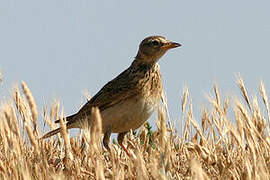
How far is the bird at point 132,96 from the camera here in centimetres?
767

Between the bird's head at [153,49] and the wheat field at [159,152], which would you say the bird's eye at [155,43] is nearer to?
the bird's head at [153,49]

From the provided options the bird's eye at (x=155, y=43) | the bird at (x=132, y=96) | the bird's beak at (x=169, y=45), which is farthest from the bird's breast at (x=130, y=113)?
the bird's eye at (x=155, y=43)

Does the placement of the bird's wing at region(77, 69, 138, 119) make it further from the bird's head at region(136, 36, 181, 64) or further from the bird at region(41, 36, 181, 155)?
the bird's head at region(136, 36, 181, 64)

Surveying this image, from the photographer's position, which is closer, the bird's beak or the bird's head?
the bird's beak

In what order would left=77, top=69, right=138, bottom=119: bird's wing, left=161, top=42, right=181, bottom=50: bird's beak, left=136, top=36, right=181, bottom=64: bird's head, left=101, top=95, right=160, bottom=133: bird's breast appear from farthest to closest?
1. left=136, top=36, right=181, bottom=64: bird's head
2. left=161, top=42, right=181, bottom=50: bird's beak
3. left=77, top=69, right=138, bottom=119: bird's wing
4. left=101, top=95, right=160, bottom=133: bird's breast

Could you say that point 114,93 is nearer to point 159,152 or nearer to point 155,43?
point 155,43

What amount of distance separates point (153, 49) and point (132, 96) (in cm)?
94

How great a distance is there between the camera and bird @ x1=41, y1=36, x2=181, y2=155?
302 inches

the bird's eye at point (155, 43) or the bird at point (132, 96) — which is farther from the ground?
the bird's eye at point (155, 43)

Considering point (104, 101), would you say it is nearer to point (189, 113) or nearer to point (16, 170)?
point (189, 113)

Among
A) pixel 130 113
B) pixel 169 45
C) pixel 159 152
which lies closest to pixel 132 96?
pixel 130 113

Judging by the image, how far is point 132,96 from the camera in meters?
7.84

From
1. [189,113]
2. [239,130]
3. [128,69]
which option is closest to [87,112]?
[128,69]

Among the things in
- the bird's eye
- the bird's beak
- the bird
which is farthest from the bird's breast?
the bird's eye
